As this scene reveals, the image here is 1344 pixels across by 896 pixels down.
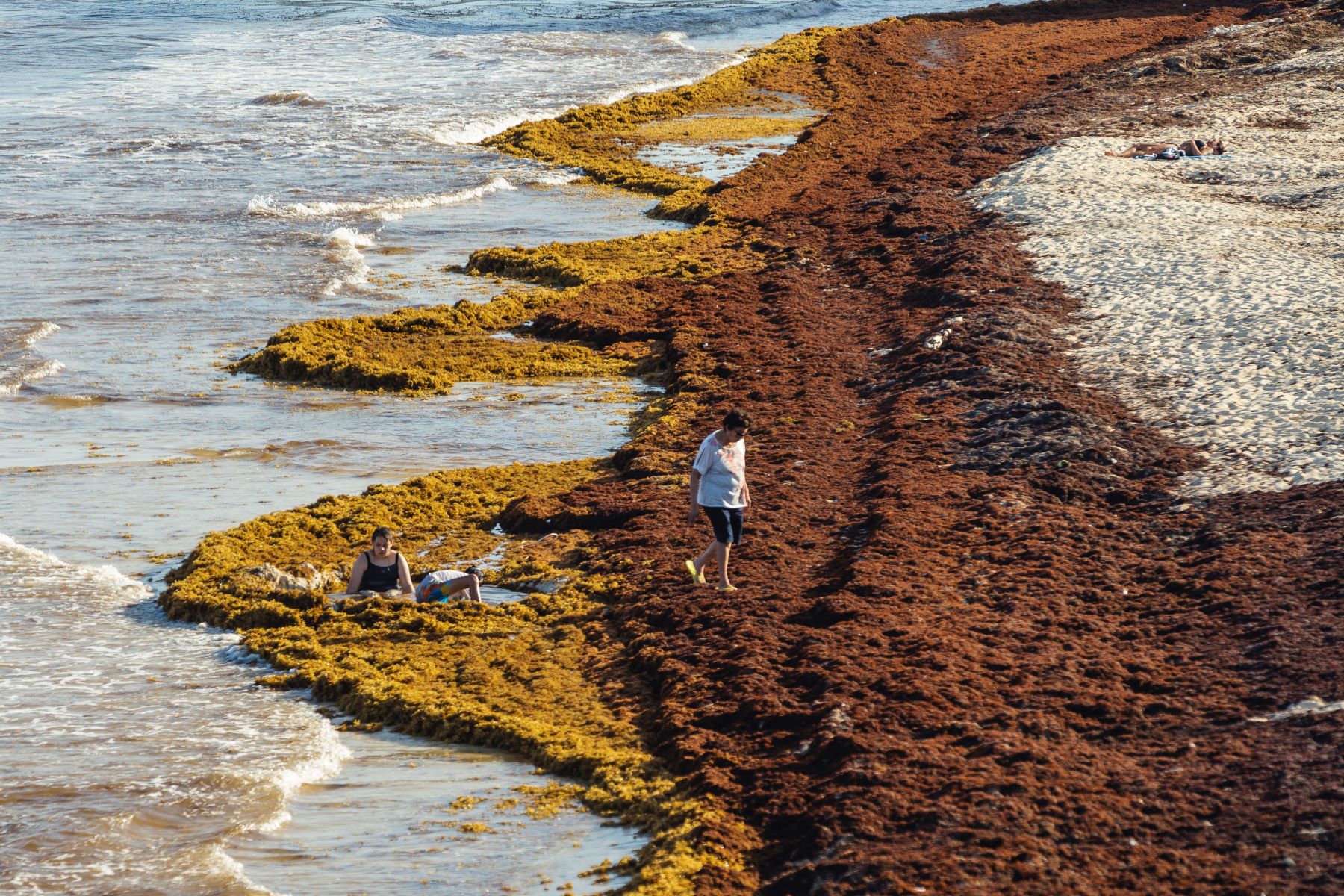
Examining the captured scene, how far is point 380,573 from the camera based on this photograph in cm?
957

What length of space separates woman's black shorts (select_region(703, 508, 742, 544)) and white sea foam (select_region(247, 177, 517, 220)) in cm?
1480

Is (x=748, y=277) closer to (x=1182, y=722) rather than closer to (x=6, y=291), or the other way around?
(x=6, y=291)

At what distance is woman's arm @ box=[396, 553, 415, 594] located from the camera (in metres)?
9.50

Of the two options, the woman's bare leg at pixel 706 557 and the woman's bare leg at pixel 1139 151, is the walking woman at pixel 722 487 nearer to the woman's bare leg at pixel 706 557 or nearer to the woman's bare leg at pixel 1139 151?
the woman's bare leg at pixel 706 557

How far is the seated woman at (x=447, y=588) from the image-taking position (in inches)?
367

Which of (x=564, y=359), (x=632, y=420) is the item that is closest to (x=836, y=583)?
(x=632, y=420)

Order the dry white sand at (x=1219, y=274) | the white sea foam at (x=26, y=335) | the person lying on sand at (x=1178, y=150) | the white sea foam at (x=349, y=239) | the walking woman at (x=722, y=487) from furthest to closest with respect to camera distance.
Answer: the white sea foam at (x=349, y=239) < the person lying on sand at (x=1178, y=150) < the white sea foam at (x=26, y=335) < the dry white sand at (x=1219, y=274) < the walking woman at (x=722, y=487)

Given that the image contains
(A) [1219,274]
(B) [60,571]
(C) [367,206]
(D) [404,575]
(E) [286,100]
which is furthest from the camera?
(E) [286,100]

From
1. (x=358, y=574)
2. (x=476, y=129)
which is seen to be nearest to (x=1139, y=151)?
(x=476, y=129)

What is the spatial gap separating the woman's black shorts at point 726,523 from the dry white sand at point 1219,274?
3.32 meters

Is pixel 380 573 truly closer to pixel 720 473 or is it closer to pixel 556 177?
pixel 720 473

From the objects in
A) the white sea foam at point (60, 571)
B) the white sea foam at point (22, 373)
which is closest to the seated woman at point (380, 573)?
the white sea foam at point (60, 571)

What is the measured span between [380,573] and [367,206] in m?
14.6

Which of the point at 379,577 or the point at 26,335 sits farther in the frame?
the point at 26,335
